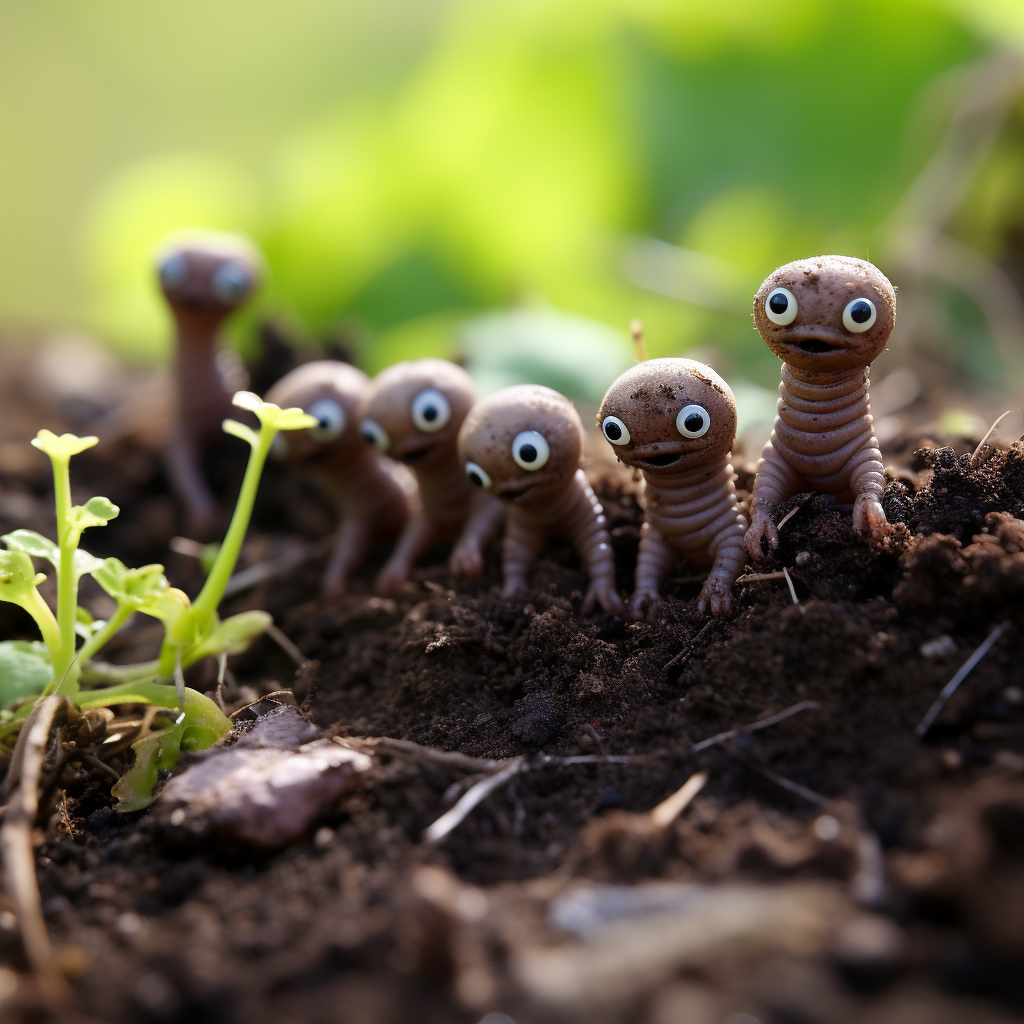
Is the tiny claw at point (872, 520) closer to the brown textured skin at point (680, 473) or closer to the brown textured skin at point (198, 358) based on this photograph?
the brown textured skin at point (680, 473)

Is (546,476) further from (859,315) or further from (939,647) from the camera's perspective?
(939,647)

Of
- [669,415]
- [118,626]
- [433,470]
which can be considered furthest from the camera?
[433,470]

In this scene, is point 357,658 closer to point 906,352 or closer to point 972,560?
point 972,560

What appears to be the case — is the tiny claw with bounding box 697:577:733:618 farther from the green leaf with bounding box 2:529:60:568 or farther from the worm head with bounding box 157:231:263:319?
the worm head with bounding box 157:231:263:319

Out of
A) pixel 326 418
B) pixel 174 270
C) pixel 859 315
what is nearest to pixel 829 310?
pixel 859 315

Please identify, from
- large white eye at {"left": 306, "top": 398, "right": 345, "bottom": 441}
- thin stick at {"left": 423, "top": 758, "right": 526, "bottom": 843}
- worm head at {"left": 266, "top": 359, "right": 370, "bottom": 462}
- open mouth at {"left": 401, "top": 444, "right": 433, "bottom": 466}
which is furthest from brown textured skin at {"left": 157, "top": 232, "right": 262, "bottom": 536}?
thin stick at {"left": 423, "top": 758, "right": 526, "bottom": 843}

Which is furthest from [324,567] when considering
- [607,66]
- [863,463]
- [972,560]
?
[607,66]
